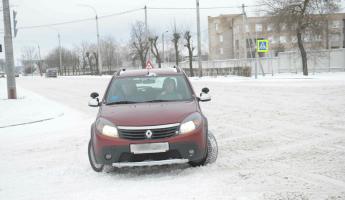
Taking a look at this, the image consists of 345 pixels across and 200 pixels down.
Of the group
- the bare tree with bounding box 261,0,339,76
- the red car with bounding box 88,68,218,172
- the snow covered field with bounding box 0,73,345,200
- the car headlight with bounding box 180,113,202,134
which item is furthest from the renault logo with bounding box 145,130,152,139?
the bare tree with bounding box 261,0,339,76

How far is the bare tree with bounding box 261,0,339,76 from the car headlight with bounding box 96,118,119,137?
1173 inches

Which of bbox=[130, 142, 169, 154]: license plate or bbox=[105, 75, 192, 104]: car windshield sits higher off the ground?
bbox=[105, 75, 192, 104]: car windshield

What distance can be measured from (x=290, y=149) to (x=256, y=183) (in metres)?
2.09

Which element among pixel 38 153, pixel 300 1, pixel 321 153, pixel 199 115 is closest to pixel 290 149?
pixel 321 153

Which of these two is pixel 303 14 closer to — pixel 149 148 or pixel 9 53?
pixel 9 53

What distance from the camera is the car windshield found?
20.5 feet

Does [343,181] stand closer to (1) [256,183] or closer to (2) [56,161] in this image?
(1) [256,183]

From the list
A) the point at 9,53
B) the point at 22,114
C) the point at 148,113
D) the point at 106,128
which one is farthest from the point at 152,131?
the point at 9,53

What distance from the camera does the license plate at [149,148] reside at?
16.8ft

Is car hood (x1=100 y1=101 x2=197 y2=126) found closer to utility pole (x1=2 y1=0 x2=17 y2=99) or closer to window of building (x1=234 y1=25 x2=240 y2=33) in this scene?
utility pole (x1=2 y1=0 x2=17 y2=99)

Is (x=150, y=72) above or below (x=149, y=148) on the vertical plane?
above

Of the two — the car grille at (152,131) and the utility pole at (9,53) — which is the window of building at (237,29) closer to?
the utility pole at (9,53)

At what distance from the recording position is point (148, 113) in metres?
5.44

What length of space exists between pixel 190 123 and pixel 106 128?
3.78 ft
